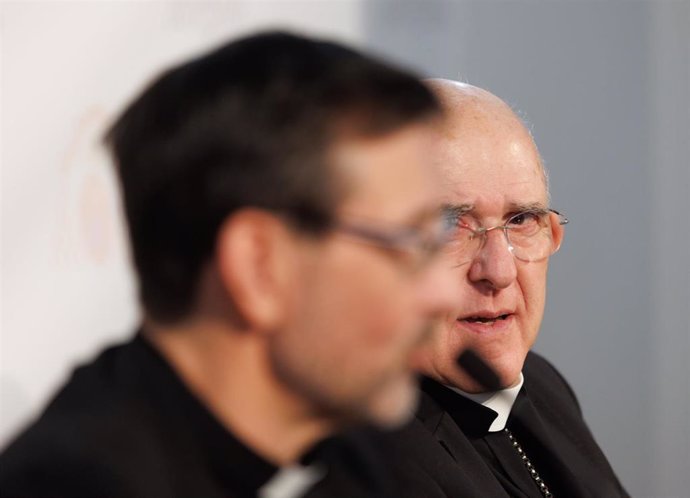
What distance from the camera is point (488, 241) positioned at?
65.3 inches

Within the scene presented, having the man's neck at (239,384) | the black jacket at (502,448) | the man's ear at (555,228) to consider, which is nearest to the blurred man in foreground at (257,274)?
the man's neck at (239,384)

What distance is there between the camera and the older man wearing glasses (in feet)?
5.32

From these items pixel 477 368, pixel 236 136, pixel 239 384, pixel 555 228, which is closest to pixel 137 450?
pixel 239 384

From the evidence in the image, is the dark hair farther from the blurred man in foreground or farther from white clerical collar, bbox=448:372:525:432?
white clerical collar, bbox=448:372:525:432

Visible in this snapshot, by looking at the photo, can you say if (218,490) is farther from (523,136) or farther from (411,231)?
(523,136)

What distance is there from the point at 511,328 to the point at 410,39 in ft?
3.02

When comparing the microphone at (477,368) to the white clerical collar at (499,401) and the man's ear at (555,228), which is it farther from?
the man's ear at (555,228)

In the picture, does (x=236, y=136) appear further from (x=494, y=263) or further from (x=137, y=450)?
(x=494, y=263)

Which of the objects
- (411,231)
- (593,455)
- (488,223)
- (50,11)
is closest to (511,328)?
(488,223)

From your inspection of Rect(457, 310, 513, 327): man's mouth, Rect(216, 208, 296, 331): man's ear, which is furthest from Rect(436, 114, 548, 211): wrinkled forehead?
Rect(216, 208, 296, 331): man's ear

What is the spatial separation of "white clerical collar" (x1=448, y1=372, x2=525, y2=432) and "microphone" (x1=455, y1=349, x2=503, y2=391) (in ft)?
0.26

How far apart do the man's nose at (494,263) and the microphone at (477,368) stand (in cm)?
14

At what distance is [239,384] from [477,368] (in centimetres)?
73

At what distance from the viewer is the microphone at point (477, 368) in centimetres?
154
